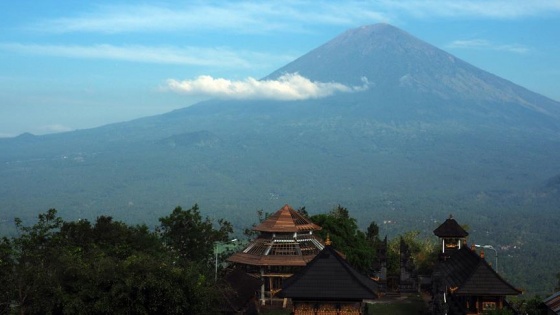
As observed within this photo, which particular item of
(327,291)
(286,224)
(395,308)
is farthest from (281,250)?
(327,291)

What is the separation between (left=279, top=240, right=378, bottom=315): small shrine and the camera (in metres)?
26.8

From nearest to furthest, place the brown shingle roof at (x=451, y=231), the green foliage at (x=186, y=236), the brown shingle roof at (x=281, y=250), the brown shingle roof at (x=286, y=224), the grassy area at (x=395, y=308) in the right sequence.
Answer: the grassy area at (x=395, y=308)
the brown shingle roof at (x=281, y=250)
the brown shingle roof at (x=286, y=224)
the brown shingle roof at (x=451, y=231)
the green foliage at (x=186, y=236)

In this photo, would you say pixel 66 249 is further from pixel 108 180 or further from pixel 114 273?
pixel 108 180

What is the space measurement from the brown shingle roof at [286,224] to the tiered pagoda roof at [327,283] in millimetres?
13502

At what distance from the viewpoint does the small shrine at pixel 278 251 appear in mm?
39812

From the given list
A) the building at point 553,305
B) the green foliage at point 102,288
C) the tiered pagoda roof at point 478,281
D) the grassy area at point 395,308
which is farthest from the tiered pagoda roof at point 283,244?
the building at point 553,305

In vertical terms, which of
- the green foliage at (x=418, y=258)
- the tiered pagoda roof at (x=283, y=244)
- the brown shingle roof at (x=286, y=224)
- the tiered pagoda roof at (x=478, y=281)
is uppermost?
the brown shingle roof at (x=286, y=224)

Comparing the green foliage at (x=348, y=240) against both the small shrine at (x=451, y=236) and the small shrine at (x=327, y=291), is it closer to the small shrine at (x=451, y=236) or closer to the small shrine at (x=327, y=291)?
the small shrine at (x=451, y=236)

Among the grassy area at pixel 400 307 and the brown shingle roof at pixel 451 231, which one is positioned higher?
the brown shingle roof at pixel 451 231

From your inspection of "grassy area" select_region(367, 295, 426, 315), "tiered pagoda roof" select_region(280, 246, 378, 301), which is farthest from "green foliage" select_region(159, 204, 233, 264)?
"tiered pagoda roof" select_region(280, 246, 378, 301)

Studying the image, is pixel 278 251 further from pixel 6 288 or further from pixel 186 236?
pixel 6 288

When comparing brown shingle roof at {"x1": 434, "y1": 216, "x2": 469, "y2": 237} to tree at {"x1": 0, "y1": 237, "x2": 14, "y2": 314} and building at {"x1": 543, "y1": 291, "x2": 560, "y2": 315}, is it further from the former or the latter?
tree at {"x1": 0, "y1": 237, "x2": 14, "y2": 314}

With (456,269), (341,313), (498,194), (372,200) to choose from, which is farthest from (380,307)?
(498,194)

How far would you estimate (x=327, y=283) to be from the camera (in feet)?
89.3
